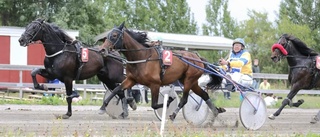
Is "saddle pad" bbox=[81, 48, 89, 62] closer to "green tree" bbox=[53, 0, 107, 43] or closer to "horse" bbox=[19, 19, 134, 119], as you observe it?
"horse" bbox=[19, 19, 134, 119]

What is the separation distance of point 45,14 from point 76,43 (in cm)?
1993

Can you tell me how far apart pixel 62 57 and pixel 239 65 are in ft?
12.5

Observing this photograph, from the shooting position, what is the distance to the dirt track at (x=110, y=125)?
35.9 ft

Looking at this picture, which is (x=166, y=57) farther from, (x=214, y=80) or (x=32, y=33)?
(x=32, y=33)

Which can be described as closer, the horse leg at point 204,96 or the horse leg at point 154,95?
the horse leg at point 154,95

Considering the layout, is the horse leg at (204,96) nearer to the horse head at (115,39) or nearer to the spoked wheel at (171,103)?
the spoked wheel at (171,103)

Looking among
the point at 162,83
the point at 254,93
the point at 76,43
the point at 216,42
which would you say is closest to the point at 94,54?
the point at 76,43

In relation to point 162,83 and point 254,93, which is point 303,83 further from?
point 162,83

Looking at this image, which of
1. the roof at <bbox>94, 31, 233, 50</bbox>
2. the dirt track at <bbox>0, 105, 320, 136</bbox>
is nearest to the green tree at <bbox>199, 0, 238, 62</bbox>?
the roof at <bbox>94, 31, 233, 50</bbox>

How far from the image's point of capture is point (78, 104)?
62.9 feet

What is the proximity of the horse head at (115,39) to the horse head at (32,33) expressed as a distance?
6.41ft

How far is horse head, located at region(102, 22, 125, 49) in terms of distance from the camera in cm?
1303

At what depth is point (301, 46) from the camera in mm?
15836

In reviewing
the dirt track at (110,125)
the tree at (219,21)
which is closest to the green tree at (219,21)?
the tree at (219,21)
